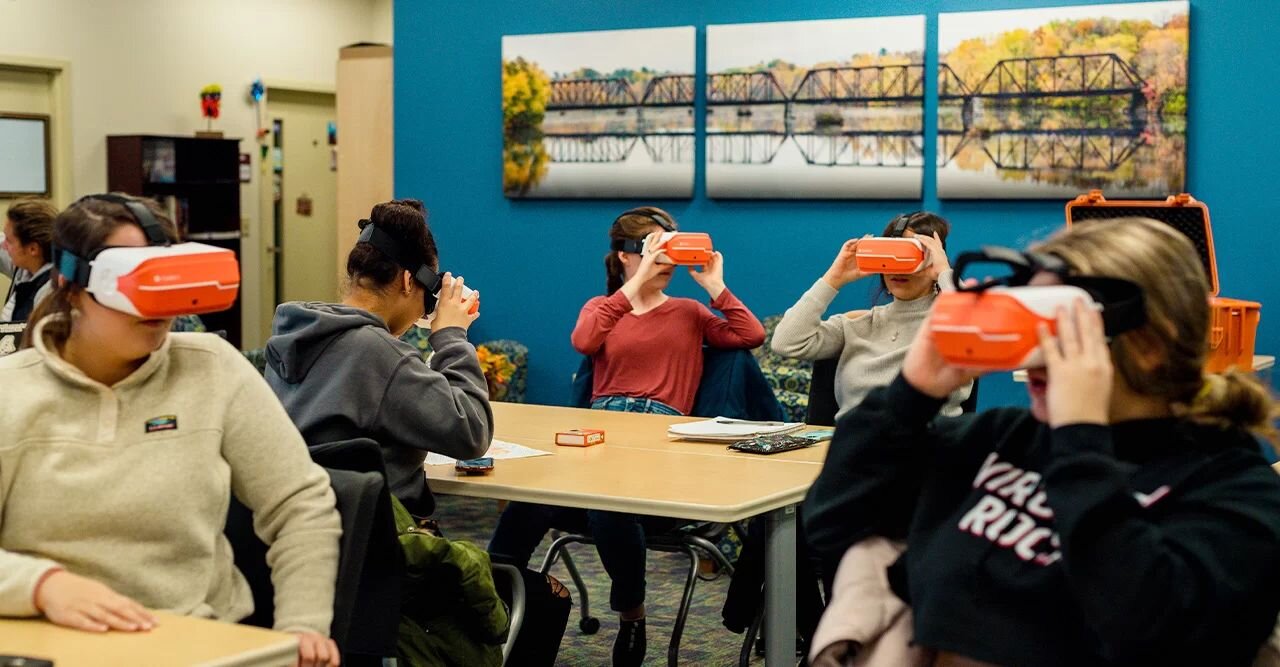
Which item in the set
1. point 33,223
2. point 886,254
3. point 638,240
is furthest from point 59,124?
point 886,254

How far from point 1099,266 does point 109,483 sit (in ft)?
4.38

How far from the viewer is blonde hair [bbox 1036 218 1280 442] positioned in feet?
5.21

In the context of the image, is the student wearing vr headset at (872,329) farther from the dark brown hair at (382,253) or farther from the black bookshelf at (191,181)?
the black bookshelf at (191,181)

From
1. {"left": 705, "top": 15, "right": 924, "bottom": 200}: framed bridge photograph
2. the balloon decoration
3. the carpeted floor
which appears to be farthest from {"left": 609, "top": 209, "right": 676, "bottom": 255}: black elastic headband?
the balloon decoration

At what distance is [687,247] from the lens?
14.8 feet

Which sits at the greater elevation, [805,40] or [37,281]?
[805,40]

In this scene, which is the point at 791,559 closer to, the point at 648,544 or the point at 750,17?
the point at 648,544

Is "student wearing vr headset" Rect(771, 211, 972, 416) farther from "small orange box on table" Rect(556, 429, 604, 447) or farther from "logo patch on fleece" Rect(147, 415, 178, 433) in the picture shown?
"logo patch on fleece" Rect(147, 415, 178, 433)

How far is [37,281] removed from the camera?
558cm

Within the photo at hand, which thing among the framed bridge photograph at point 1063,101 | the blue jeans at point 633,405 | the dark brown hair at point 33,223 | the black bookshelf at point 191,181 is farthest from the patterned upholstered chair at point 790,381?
the black bookshelf at point 191,181

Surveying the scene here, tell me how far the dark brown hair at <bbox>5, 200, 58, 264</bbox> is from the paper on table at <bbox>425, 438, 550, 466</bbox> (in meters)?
2.95

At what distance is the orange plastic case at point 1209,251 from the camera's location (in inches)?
176

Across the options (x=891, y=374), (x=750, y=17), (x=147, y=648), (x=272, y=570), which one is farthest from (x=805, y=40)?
(x=147, y=648)

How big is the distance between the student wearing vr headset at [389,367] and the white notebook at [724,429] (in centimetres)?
71
